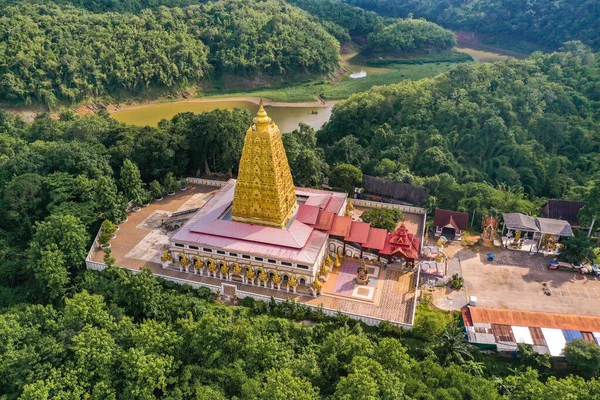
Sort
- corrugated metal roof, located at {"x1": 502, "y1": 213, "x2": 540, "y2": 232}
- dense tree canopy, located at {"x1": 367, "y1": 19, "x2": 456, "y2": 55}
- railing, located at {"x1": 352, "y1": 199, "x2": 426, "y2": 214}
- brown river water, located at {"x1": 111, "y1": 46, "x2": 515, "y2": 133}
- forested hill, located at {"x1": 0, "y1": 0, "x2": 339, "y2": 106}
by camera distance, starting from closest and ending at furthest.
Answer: corrugated metal roof, located at {"x1": 502, "y1": 213, "x2": 540, "y2": 232} → railing, located at {"x1": 352, "y1": 199, "x2": 426, "y2": 214} → forested hill, located at {"x1": 0, "y1": 0, "x2": 339, "y2": 106} → brown river water, located at {"x1": 111, "y1": 46, "x2": 515, "y2": 133} → dense tree canopy, located at {"x1": 367, "y1": 19, "x2": 456, "y2": 55}

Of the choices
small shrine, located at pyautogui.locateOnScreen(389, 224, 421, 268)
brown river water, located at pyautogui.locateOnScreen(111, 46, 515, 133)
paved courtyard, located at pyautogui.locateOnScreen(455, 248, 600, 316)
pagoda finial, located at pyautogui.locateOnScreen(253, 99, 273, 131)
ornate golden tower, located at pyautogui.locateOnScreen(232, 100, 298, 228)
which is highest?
pagoda finial, located at pyautogui.locateOnScreen(253, 99, 273, 131)

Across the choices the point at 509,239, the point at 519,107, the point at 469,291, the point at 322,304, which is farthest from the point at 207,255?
the point at 519,107

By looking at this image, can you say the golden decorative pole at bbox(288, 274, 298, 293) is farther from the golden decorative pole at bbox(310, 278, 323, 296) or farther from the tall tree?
the tall tree

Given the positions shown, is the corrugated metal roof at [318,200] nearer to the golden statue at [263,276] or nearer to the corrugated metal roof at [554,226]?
the golden statue at [263,276]

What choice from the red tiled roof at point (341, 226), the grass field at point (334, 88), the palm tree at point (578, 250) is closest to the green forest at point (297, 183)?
the palm tree at point (578, 250)

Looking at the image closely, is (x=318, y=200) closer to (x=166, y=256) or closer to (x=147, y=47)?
(x=166, y=256)

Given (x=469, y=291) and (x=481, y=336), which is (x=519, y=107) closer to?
(x=469, y=291)

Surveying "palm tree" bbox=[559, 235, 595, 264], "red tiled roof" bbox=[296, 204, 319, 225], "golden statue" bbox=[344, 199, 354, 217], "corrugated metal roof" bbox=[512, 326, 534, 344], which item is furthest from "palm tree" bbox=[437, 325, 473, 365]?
"golden statue" bbox=[344, 199, 354, 217]
